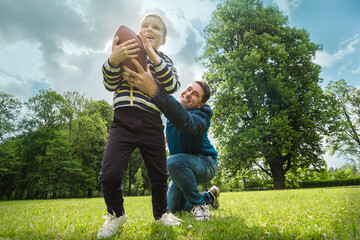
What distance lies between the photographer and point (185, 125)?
78.4 inches

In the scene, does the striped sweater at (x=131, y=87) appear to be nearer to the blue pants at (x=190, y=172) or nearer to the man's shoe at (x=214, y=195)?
the blue pants at (x=190, y=172)

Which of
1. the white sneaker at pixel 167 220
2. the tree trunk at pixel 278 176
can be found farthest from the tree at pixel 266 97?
the white sneaker at pixel 167 220

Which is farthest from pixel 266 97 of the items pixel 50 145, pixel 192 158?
pixel 50 145

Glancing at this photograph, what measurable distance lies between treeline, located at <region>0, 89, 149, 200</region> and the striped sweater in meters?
25.2

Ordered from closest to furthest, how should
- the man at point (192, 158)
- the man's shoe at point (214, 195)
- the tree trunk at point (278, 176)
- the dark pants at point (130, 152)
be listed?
1. the dark pants at point (130, 152)
2. the man at point (192, 158)
3. the man's shoe at point (214, 195)
4. the tree trunk at point (278, 176)

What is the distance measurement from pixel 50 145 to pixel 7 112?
6314 millimetres

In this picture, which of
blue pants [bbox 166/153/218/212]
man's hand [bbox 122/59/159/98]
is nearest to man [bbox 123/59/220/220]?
blue pants [bbox 166/153/218/212]

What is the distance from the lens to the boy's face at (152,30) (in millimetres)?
2617

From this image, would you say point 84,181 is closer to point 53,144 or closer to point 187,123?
point 53,144

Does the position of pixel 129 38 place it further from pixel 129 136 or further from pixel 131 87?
pixel 129 136

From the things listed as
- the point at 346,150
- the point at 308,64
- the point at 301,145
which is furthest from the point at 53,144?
the point at 346,150

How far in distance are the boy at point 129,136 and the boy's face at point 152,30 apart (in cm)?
47

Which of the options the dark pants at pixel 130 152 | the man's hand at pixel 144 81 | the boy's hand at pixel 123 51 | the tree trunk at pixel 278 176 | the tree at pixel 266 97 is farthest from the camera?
the tree trunk at pixel 278 176

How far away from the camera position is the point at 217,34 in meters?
17.9
